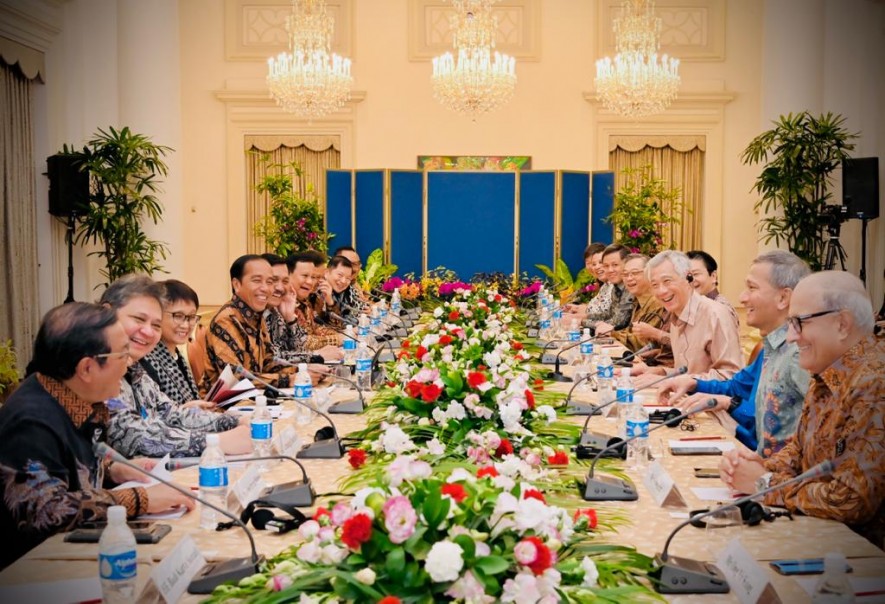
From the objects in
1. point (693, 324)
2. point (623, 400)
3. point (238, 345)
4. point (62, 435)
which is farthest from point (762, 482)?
point (238, 345)

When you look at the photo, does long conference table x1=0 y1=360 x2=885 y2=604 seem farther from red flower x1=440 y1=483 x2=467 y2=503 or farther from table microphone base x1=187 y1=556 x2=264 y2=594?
red flower x1=440 y1=483 x2=467 y2=503

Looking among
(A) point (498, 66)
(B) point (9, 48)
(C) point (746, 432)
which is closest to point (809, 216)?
(A) point (498, 66)

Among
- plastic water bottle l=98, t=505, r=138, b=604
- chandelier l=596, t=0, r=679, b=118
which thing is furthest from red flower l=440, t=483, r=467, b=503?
chandelier l=596, t=0, r=679, b=118

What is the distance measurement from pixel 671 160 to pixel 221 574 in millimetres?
11595

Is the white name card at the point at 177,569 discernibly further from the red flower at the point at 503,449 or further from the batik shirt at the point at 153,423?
the batik shirt at the point at 153,423

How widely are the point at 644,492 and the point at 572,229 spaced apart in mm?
9063

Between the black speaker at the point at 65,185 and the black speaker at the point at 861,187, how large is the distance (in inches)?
282

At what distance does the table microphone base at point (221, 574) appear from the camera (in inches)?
73.6

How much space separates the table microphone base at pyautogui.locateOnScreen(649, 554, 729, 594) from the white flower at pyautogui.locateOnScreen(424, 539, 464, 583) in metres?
0.63

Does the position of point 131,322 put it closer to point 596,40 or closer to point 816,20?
point 816,20

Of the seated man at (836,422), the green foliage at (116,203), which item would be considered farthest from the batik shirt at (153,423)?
the green foliage at (116,203)

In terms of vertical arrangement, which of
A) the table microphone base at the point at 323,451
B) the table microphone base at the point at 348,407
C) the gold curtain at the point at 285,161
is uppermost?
the gold curtain at the point at 285,161

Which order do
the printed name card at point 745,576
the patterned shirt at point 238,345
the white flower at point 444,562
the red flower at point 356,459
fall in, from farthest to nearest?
the patterned shirt at point 238,345 < the red flower at point 356,459 < the printed name card at point 745,576 < the white flower at point 444,562

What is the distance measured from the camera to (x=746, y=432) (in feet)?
12.2
